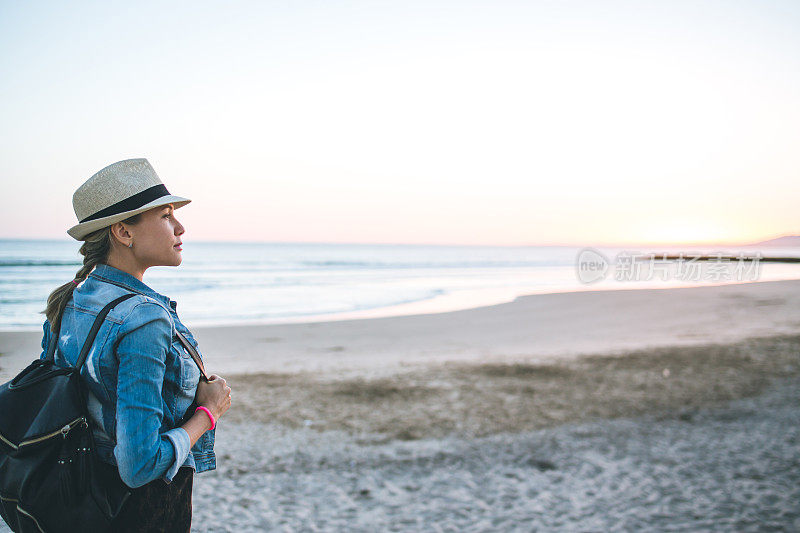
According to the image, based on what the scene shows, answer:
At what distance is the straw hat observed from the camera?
64.2 inches

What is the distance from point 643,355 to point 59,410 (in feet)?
32.5

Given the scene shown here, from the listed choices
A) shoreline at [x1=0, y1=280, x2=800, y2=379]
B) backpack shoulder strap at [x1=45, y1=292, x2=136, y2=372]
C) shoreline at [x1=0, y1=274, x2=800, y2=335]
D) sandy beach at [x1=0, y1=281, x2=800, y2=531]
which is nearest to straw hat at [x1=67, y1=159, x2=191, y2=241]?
backpack shoulder strap at [x1=45, y1=292, x2=136, y2=372]

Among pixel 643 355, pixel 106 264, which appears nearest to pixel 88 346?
pixel 106 264

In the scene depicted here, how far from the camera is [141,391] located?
145cm

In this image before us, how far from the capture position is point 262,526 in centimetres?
396

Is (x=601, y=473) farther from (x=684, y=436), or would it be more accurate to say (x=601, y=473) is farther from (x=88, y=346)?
(x=88, y=346)

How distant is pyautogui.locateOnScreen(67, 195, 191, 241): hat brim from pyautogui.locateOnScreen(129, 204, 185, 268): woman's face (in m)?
0.05

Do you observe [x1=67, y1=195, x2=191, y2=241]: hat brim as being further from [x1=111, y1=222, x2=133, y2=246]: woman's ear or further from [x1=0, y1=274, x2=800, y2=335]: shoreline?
[x1=0, y1=274, x2=800, y2=335]: shoreline

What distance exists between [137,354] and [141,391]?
0.33ft

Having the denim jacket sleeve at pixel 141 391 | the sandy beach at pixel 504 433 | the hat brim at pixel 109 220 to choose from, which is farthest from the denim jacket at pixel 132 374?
the sandy beach at pixel 504 433

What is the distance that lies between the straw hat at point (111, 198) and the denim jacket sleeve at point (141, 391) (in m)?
0.33

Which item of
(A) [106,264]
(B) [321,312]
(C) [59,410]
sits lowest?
(B) [321,312]

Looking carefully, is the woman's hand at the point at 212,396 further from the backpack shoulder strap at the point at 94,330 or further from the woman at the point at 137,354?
the backpack shoulder strap at the point at 94,330

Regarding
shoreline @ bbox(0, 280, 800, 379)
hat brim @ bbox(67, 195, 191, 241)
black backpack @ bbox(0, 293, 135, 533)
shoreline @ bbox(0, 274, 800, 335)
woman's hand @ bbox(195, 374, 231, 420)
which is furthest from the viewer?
shoreline @ bbox(0, 274, 800, 335)
